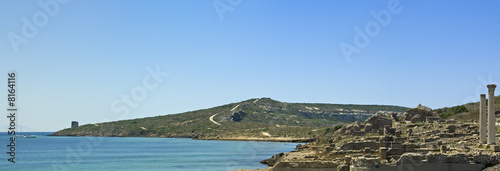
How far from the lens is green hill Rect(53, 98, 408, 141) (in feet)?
442

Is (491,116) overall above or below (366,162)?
above

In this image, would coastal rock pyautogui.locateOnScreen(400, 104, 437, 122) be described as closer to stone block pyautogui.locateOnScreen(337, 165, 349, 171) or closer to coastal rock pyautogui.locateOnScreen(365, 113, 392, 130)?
coastal rock pyautogui.locateOnScreen(365, 113, 392, 130)

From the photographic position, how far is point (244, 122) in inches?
6009

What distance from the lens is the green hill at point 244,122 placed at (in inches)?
5307

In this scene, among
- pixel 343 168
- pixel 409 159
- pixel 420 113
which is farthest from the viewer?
pixel 420 113

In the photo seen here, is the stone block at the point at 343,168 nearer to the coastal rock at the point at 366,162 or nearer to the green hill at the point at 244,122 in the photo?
the coastal rock at the point at 366,162

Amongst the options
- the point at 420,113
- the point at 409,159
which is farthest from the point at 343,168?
the point at 420,113

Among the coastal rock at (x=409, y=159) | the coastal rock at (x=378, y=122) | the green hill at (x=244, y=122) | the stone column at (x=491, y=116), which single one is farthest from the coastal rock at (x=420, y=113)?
the green hill at (x=244, y=122)

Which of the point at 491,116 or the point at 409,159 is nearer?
the point at 409,159

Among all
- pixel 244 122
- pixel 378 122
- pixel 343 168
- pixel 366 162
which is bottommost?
pixel 244 122

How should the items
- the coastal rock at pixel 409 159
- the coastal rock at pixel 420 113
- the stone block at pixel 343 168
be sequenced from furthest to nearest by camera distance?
the coastal rock at pixel 420 113 → the stone block at pixel 343 168 → the coastal rock at pixel 409 159

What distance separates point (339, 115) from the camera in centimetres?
18050

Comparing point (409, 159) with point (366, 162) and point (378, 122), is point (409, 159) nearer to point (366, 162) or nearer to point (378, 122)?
point (366, 162)

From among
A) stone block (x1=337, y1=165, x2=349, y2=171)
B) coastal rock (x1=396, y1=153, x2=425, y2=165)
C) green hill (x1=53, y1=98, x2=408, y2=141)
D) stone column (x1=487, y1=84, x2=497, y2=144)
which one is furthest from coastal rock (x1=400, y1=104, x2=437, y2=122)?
green hill (x1=53, y1=98, x2=408, y2=141)
